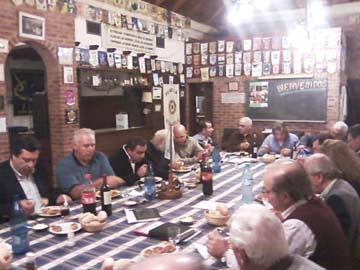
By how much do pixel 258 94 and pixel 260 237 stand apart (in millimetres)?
6226

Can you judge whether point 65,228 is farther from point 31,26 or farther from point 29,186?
point 31,26

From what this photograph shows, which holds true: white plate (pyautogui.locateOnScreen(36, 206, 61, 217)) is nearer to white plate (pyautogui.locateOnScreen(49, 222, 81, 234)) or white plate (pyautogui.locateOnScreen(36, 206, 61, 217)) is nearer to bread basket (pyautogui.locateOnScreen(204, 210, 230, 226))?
white plate (pyautogui.locateOnScreen(49, 222, 81, 234))

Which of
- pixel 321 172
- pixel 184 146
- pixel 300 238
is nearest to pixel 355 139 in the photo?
pixel 321 172

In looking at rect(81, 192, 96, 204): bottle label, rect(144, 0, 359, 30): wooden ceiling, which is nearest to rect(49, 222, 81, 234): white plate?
rect(81, 192, 96, 204): bottle label

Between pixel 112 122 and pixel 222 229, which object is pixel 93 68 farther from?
pixel 222 229

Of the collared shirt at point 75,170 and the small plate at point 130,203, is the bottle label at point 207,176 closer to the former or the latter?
the small plate at point 130,203

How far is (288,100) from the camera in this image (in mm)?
6922

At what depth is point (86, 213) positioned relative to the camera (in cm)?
226

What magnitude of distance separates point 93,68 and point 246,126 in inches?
102

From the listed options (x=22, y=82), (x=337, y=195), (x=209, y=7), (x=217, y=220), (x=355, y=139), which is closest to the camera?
(x=337, y=195)

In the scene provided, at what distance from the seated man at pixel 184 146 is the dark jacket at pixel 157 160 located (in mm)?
430

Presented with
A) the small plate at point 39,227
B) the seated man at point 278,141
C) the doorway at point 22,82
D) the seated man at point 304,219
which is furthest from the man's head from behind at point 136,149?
the doorway at point 22,82

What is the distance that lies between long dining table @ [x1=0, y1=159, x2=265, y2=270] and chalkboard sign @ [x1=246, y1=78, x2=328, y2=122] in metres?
4.44

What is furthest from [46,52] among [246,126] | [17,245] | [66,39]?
[17,245]
